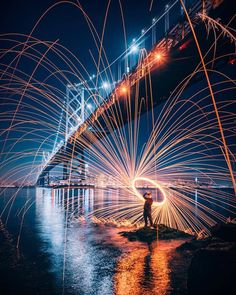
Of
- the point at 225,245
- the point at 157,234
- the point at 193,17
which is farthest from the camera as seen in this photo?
the point at 193,17

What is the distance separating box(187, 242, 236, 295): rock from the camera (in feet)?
16.6

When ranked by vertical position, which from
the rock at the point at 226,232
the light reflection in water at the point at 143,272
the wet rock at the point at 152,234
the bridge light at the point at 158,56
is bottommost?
the light reflection in water at the point at 143,272

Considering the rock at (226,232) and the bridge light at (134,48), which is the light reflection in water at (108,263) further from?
the bridge light at (134,48)

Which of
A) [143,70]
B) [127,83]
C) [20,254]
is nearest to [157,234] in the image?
[20,254]

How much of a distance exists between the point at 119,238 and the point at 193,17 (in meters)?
9.48

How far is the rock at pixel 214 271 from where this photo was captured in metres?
5.06

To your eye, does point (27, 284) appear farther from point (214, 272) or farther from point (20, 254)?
point (214, 272)

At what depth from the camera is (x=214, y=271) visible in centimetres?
540

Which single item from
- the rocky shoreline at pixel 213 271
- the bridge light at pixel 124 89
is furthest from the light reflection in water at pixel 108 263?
the bridge light at pixel 124 89

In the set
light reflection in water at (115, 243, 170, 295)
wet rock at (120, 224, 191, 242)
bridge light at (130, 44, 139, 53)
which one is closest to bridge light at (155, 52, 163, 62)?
wet rock at (120, 224, 191, 242)

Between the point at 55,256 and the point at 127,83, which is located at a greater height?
the point at 127,83

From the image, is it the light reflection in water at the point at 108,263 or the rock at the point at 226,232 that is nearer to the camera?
the light reflection in water at the point at 108,263

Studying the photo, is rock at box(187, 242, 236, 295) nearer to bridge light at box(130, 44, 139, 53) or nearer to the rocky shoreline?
the rocky shoreline

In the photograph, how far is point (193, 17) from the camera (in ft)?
41.4
